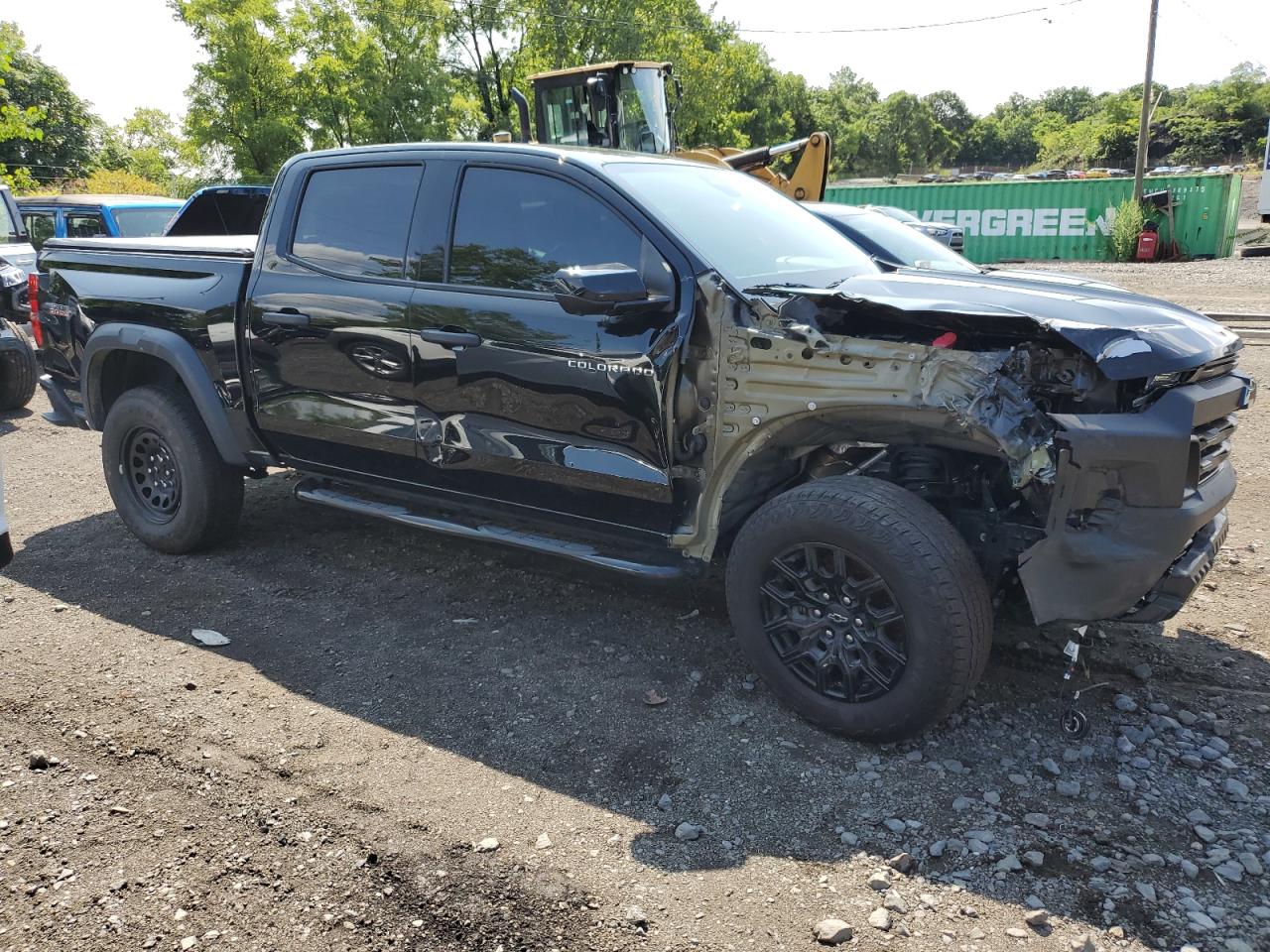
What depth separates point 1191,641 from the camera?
4.02 m

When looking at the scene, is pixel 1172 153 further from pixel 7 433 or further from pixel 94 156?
pixel 7 433

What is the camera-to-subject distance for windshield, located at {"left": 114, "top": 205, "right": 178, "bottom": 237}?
11.2 m

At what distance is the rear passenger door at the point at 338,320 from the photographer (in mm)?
4266

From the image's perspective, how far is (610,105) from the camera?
13.3 m

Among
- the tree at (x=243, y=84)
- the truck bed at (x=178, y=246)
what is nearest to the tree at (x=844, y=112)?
the tree at (x=243, y=84)

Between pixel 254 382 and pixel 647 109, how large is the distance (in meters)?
10.3

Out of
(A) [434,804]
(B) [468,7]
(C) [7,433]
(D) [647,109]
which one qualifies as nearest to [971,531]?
(A) [434,804]

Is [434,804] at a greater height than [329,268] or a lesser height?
lesser

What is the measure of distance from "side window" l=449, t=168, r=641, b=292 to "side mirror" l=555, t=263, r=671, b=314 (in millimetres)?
220

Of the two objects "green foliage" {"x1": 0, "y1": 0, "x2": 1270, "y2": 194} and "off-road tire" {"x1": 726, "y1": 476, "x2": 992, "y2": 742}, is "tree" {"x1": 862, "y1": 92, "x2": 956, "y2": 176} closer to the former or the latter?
"green foliage" {"x1": 0, "y1": 0, "x2": 1270, "y2": 194}

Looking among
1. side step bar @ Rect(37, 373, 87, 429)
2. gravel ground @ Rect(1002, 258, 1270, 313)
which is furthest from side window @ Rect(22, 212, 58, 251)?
gravel ground @ Rect(1002, 258, 1270, 313)

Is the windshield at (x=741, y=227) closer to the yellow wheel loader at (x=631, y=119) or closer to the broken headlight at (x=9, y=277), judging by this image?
the broken headlight at (x=9, y=277)

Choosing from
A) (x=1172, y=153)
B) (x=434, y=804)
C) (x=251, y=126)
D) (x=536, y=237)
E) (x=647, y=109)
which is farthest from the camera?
(x=1172, y=153)

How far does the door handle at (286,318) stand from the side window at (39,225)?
30.3ft
